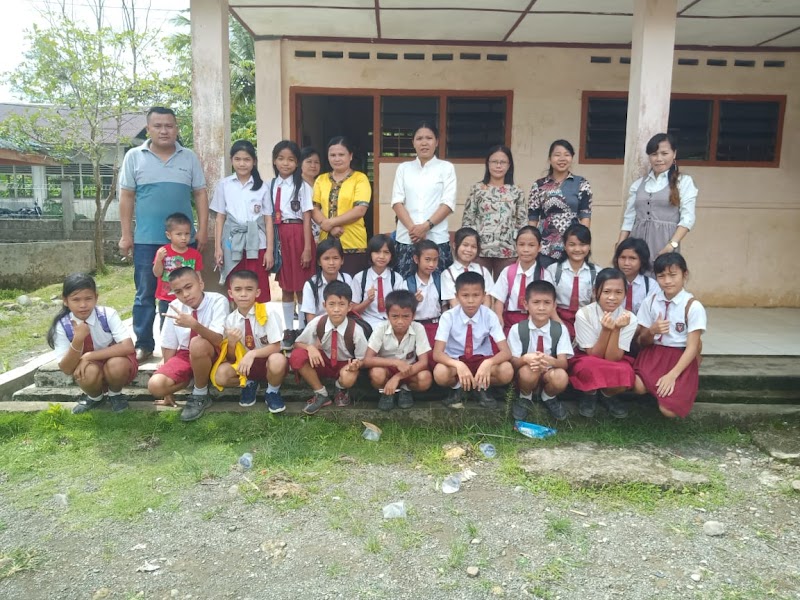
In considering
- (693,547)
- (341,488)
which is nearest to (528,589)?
(693,547)

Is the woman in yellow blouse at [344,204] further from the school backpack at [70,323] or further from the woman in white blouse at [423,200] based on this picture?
the school backpack at [70,323]

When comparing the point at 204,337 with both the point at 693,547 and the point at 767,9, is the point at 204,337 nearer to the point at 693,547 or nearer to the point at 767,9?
the point at 693,547

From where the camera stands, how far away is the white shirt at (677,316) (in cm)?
358

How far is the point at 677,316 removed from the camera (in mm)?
3646

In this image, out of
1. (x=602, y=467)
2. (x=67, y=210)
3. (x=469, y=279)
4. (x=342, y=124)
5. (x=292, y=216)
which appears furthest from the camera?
(x=67, y=210)

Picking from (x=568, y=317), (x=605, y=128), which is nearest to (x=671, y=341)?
(x=568, y=317)

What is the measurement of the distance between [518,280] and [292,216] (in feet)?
5.59

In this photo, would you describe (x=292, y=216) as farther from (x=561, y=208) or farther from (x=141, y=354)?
(x=561, y=208)

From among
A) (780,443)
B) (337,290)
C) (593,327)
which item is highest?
(337,290)

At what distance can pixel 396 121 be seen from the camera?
661 centimetres

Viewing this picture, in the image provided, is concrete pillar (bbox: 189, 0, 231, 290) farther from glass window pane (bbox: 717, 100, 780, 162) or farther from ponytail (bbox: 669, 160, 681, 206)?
glass window pane (bbox: 717, 100, 780, 162)

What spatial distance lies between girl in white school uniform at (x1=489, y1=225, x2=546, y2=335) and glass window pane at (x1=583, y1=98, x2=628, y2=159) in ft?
10.5

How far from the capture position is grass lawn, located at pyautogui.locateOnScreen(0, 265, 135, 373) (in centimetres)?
600

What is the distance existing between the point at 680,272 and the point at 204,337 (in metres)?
2.99
